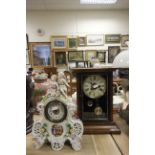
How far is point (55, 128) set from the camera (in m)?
0.90

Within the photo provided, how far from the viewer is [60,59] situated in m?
4.07

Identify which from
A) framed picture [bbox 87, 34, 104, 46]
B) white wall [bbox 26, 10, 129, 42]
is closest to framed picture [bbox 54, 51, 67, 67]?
white wall [bbox 26, 10, 129, 42]

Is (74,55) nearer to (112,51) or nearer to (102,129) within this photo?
(112,51)

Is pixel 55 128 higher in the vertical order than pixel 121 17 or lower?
lower

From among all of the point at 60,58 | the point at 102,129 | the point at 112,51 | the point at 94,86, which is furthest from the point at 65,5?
the point at 102,129

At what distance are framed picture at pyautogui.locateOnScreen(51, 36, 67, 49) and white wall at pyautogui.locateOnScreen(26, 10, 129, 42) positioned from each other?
0.26ft

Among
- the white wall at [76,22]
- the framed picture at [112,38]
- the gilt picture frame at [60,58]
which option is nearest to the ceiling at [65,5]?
the white wall at [76,22]

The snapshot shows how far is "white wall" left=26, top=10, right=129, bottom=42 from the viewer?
400cm

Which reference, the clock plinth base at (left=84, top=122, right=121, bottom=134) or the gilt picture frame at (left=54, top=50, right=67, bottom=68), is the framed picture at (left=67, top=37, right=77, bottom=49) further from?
the clock plinth base at (left=84, top=122, right=121, bottom=134)
